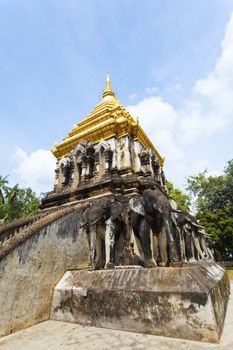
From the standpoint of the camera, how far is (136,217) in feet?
18.3

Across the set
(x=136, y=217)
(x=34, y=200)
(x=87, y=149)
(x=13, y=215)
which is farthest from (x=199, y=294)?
(x=34, y=200)

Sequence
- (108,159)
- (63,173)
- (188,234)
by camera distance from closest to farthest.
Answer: (188,234) < (108,159) < (63,173)

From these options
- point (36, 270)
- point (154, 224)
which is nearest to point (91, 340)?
point (36, 270)

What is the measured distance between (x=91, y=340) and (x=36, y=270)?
7.03ft

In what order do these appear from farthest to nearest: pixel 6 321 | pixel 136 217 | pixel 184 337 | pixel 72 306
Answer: pixel 136 217 → pixel 72 306 → pixel 6 321 → pixel 184 337

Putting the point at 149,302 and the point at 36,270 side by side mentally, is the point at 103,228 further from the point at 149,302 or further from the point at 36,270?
the point at 149,302

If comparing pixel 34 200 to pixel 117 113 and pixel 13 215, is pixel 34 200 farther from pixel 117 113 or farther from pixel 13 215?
pixel 117 113

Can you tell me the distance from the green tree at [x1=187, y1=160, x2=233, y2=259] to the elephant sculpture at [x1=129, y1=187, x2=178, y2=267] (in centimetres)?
1950

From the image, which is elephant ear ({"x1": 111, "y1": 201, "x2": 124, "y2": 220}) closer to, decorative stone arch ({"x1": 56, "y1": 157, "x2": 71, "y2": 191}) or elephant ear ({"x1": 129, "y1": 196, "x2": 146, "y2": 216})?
elephant ear ({"x1": 129, "y1": 196, "x2": 146, "y2": 216})

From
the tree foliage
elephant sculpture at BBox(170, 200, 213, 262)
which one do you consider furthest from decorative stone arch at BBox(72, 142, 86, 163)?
the tree foliage

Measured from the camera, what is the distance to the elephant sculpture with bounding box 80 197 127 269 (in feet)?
18.5

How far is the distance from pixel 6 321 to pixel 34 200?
26.9 meters

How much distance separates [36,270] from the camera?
5.01 m

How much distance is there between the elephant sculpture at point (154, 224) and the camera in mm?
4906
